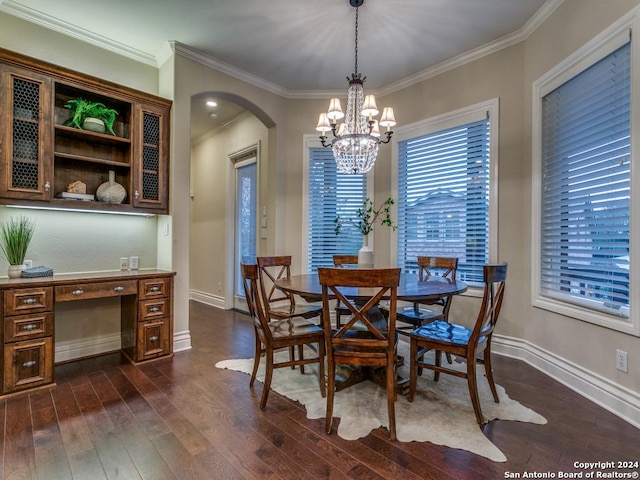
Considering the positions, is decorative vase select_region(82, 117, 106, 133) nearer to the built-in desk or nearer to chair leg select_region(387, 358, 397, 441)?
the built-in desk

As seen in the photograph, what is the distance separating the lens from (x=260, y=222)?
4.62 m

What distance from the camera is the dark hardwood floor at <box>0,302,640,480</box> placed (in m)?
1.61

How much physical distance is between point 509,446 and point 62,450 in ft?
7.97

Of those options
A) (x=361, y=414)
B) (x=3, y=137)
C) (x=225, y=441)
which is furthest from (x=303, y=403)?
(x=3, y=137)

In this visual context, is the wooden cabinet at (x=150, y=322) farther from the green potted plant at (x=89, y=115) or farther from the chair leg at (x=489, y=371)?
the chair leg at (x=489, y=371)

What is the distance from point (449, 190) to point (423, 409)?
7.79 ft

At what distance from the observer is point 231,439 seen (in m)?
1.86

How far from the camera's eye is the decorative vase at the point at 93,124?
9.59 ft

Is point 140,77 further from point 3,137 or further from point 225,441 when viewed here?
point 225,441

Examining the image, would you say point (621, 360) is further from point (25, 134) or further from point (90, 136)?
point (25, 134)

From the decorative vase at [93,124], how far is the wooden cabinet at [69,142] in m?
0.05

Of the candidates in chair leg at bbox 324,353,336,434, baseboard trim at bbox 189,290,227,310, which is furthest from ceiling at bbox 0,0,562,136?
baseboard trim at bbox 189,290,227,310

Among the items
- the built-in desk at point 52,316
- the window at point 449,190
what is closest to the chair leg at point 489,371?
the window at point 449,190

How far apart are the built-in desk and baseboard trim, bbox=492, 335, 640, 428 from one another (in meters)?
3.32
